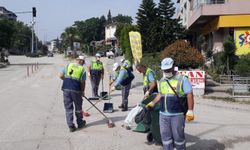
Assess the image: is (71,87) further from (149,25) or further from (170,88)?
(149,25)

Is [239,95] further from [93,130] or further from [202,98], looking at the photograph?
[93,130]

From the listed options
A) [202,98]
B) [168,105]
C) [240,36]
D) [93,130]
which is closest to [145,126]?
[93,130]

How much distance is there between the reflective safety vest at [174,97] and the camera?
5906 mm

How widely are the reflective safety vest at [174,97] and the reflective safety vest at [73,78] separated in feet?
10.9

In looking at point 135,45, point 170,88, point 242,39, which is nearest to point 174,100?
point 170,88

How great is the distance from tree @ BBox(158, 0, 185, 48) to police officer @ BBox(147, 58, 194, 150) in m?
33.7

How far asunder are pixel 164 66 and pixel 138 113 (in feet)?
7.26

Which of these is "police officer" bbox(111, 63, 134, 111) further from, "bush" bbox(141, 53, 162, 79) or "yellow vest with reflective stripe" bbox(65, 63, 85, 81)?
"bush" bbox(141, 53, 162, 79)

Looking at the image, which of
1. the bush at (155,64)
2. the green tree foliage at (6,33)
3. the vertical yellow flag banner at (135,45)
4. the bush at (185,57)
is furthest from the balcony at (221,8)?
the green tree foliage at (6,33)

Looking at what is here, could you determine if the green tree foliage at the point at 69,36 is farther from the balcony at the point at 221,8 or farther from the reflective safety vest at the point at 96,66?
the reflective safety vest at the point at 96,66

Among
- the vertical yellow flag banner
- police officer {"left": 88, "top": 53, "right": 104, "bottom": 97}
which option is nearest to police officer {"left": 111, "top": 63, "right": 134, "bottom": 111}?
police officer {"left": 88, "top": 53, "right": 104, "bottom": 97}

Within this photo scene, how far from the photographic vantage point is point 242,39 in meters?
27.4

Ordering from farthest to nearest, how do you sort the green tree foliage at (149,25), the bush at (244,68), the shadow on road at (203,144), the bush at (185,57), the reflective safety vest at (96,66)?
the green tree foliage at (149,25), the bush at (244,68), the bush at (185,57), the reflective safety vest at (96,66), the shadow on road at (203,144)

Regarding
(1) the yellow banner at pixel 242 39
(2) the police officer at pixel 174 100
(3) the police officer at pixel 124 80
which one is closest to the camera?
(2) the police officer at pixel 174 100
